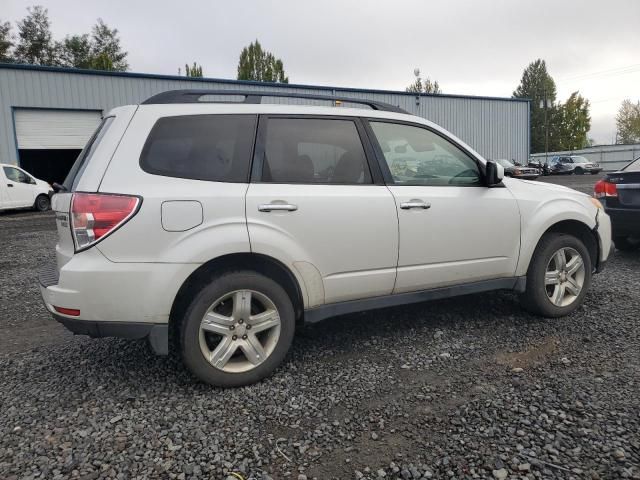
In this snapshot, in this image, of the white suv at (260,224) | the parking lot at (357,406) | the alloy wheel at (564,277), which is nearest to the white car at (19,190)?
the parking lot at (357,406)

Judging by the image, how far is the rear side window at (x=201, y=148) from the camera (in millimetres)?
2990

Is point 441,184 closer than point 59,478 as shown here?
No

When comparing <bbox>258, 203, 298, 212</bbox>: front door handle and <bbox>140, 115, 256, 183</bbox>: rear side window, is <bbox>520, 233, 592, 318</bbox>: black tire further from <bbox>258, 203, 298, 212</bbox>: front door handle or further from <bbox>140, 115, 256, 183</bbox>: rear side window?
<bbox>140, 115, 256, 183</bbox>: rear side window

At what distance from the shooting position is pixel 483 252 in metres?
Result: 3.88

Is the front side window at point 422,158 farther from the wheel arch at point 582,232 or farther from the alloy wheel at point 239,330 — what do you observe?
the alloy wheel at point 239,330

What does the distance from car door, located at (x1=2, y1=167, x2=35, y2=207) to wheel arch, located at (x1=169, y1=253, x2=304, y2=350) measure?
50.2 ft

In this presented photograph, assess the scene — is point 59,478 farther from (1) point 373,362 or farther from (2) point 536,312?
(2) point 536,312

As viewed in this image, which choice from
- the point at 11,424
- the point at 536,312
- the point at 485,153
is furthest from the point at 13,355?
the point at 485,153

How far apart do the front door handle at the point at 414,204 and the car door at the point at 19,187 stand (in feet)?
52.4

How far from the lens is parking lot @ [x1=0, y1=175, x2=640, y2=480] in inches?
91.2

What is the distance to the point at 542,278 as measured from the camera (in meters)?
4.16

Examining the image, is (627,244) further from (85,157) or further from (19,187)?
(19,187)

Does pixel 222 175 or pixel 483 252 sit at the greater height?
pixel 222 175

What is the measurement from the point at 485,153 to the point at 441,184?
29314mm
